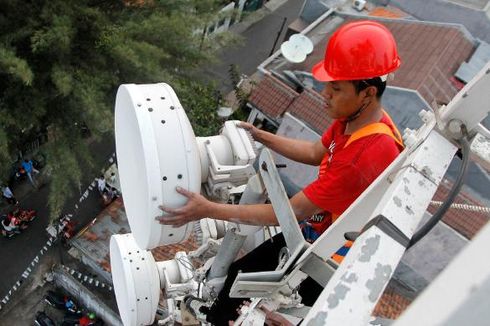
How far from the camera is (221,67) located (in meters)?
21.9

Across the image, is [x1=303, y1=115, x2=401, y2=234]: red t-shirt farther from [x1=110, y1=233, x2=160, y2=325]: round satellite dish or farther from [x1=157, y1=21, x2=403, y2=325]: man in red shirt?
[x1=110, y1=233, x2=160, y2=325]: round satellite dish

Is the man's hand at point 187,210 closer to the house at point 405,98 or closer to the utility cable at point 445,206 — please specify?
the utility cable at point 445,206

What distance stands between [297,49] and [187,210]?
40.3 feet

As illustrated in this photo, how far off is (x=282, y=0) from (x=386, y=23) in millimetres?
10500

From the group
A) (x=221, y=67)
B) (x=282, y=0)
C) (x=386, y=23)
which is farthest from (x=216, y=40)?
(x=282, y=0)

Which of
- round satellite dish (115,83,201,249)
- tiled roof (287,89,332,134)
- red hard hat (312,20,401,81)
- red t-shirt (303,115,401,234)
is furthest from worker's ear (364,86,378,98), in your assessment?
tiled roof (287,89,332,134)

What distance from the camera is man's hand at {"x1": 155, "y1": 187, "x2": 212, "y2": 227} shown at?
345cm

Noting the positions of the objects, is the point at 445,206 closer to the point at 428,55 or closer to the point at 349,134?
the point at 349,134

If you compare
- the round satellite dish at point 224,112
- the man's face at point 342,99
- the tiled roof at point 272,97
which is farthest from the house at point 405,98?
the man's face at point 342,99

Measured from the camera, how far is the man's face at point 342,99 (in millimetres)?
3413

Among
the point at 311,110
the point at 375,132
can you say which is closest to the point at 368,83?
the point at 375,132

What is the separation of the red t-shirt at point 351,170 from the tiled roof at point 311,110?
10.2 meters

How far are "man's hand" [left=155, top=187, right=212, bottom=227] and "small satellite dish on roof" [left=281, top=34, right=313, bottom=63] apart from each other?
1187 centimetres

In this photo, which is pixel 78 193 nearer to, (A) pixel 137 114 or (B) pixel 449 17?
(B) pixel 449 17
